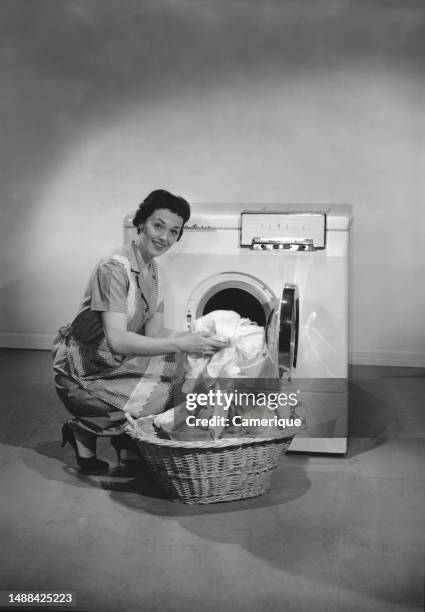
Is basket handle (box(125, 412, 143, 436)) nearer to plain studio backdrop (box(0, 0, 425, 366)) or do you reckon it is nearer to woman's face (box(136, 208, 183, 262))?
woman's face (box(136, 208, 183, 262))

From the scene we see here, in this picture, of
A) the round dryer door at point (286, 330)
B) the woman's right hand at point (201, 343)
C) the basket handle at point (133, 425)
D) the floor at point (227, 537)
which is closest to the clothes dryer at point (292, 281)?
the round dryer door at point (286, 330)

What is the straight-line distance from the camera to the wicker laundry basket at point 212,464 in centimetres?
218

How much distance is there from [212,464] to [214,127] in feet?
9.24

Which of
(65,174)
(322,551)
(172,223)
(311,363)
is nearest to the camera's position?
(322,551)

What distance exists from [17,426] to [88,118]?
7.51 ft

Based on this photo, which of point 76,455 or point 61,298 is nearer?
point 76,455

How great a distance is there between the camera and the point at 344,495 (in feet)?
7.81

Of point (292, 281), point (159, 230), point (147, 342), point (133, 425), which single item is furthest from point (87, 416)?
point (292, 281)

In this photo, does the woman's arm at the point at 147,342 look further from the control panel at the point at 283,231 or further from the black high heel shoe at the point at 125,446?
the control panel at the point at 283,231

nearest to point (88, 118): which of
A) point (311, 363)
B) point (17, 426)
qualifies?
point (17, 426)

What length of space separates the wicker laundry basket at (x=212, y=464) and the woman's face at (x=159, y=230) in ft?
2.01

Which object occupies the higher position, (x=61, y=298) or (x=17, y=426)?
(x=61, y=298)

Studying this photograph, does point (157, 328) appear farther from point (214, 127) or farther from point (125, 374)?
point (214, 127)

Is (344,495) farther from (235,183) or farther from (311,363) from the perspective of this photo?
(235,183)
